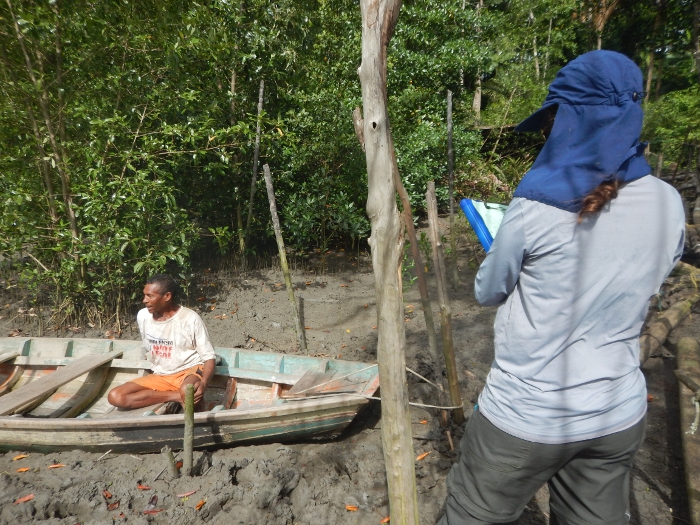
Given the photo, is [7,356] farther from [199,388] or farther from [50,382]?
[199,388]

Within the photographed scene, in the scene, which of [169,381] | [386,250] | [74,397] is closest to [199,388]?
[169,381]

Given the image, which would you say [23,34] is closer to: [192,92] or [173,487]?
[192,92]

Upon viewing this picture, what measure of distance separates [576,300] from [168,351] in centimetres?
349

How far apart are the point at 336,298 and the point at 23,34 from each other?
4704 mm

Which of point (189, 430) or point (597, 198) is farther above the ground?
point (597, 198)

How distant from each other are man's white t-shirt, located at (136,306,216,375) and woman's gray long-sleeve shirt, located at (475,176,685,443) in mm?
2994

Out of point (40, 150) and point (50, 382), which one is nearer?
point (50, 382)

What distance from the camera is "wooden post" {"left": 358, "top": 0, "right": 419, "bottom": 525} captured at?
1558 millimetres

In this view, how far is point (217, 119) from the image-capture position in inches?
262

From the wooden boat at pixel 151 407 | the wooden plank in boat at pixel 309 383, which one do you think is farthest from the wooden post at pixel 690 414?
the wooden plank in boat at pixel 309 383

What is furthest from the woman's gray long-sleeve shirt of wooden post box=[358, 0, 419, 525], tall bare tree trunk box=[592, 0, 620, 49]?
tall bare tree trunk box=[592, 0, 620, 49]

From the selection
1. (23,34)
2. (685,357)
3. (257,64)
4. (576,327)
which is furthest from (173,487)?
(257,64)

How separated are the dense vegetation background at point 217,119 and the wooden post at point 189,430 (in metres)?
2.76

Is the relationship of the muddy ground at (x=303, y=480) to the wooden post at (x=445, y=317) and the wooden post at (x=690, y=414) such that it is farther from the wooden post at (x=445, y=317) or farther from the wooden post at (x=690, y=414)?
the wooden post at (x=445, y=317)
